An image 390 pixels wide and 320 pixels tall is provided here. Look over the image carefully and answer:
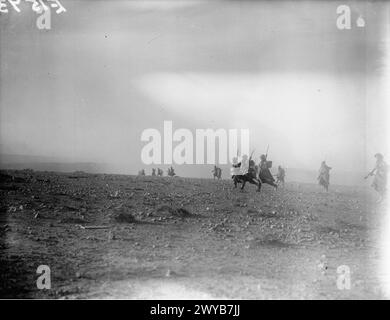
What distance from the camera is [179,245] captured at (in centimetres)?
510

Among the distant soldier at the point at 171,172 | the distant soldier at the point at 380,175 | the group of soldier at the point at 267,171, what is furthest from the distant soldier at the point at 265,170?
the distant soldier at the point at 380,175

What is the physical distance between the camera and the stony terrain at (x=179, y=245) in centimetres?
460

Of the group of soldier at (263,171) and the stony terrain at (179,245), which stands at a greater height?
the group of soldier at (263,171)

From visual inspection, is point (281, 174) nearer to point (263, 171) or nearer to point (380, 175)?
point (263, 171)

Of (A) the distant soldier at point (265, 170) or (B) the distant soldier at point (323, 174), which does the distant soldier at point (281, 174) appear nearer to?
(A) the distant soldier at point (265, 170)

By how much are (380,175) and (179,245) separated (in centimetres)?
355

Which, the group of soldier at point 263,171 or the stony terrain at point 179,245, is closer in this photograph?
the stony terrain at point 179,245

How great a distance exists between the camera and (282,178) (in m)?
6.67

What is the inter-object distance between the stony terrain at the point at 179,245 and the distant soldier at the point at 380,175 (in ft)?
0.91

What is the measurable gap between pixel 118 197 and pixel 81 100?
1.69 meters

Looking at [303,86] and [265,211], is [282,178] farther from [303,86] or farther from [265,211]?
[303,86]

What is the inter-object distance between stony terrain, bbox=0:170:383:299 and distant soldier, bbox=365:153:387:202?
28cm
